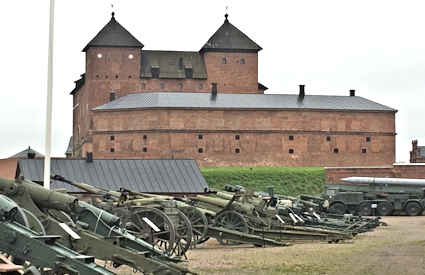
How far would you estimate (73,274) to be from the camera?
8.19 meters

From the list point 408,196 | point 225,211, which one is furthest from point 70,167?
point 408,196

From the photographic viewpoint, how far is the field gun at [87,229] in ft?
34.6

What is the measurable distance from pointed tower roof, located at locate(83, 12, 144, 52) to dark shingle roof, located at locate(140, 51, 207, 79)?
200cm

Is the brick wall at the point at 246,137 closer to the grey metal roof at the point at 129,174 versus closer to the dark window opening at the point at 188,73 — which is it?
the dark window opening at the point at 188,73

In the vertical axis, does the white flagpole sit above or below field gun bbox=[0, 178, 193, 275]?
above

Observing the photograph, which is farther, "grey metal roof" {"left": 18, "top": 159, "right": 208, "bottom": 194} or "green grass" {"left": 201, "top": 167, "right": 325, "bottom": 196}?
"green grass" {"left": 201, "top": 167, "right": 325, "bottom": 196}

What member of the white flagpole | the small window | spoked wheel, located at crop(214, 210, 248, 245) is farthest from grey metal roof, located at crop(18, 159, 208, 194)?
the small window

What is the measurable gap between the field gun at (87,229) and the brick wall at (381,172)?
39799 mm

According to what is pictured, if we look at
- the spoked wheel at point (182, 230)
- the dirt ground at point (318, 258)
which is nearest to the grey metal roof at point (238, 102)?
the dirt ground at point (318, 258)

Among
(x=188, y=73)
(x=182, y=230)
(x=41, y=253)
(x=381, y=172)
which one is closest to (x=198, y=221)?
(x=182, y=230)

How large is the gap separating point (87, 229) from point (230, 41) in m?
57.5

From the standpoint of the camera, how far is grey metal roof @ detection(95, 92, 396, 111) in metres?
58.0

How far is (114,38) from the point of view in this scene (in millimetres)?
66312

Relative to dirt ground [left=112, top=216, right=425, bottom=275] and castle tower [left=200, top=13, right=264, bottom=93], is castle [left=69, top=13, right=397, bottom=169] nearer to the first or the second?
castle tower [left=200, top=13, right=264, bottom=93]
